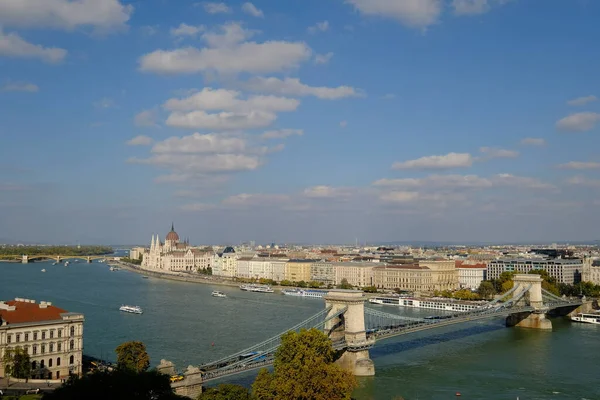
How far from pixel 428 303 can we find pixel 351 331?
974 inches

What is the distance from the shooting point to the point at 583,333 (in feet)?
108

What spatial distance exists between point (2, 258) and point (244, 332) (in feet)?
306

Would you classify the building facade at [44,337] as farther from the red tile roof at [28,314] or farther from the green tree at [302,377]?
the green tree at [302,377]

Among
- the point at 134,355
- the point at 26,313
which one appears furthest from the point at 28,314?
the point at 134,355

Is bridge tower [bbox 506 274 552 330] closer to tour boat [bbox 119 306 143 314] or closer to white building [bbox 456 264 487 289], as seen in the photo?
white building [bbox 456 264 487 289]

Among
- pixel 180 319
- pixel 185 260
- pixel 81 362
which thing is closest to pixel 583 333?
pixel 180 319

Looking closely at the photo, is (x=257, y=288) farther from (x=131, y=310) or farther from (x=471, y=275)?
(x=471, y=275)

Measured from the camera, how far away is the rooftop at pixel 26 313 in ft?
58.1

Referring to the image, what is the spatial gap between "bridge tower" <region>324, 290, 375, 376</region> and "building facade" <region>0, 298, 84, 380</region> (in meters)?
8.69

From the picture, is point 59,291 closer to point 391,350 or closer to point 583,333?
point 391,350

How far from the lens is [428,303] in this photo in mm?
44781

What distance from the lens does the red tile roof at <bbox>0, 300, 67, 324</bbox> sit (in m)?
17.7

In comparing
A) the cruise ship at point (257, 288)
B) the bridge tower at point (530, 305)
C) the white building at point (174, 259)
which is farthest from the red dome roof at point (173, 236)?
the bridge tower at point (530, 305)

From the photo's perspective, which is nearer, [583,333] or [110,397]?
[110,397]
